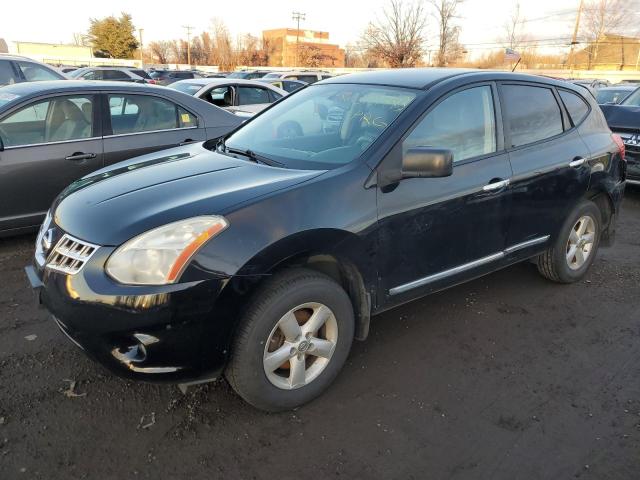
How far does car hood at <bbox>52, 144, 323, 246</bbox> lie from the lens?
2.37 meters

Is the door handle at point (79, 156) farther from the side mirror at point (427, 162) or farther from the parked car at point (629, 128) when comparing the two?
the parked car at point (629, 128)

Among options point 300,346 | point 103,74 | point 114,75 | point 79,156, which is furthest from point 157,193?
point 114,75

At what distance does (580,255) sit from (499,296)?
2.84ft

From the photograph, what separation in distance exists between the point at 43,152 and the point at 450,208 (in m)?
3.72

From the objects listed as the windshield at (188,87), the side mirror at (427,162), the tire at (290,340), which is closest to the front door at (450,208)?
the side mirror at (427,162)

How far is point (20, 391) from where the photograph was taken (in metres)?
2.75

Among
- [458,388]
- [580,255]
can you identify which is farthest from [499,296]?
[458,388]

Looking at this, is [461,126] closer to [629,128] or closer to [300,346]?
[300,346]

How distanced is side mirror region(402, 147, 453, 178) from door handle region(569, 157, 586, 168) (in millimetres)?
1684

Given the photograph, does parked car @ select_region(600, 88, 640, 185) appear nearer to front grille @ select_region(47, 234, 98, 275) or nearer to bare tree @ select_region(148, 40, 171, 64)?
front grille @ select_region(47, 234, 98, 275)

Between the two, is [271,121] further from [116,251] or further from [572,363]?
[572,363]

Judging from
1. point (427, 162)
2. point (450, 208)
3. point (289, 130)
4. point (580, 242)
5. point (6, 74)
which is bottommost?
point (580, 242)

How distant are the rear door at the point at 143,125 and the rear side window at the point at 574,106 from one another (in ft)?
11.9

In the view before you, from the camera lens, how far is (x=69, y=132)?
191 inches
